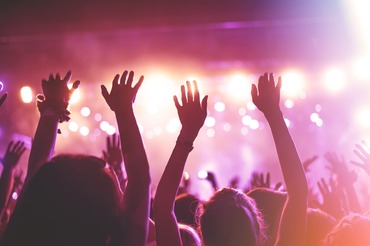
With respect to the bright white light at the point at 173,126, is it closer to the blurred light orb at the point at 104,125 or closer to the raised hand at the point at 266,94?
the blurred light orb at the point at 104,125

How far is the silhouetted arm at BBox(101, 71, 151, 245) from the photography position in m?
1.66

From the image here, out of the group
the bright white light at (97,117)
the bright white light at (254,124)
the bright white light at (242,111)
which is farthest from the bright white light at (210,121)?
the bright white light at (97,117)

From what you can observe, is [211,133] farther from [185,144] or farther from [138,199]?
Result: [138,199]

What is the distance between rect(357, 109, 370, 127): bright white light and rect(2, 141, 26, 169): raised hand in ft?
33.1

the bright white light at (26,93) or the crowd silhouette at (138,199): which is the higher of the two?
the bright white light at (26,93)

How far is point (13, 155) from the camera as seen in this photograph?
327 centimetres

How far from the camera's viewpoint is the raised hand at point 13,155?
10.5ft

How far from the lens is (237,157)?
725 inches

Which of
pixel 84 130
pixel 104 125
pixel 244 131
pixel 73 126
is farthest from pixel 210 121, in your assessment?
pixel 73 126

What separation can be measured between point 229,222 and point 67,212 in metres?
0.89

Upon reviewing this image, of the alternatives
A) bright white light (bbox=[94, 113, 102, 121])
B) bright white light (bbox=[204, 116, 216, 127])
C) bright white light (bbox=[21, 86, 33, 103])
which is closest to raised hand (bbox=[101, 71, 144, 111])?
A: bright white light (bbox=[21, 86, 33, 103])

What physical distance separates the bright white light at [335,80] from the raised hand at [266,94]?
699cm

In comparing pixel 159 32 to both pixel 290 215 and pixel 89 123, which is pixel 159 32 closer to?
pixel 290 215

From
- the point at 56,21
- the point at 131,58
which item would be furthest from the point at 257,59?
the point at 56,21
